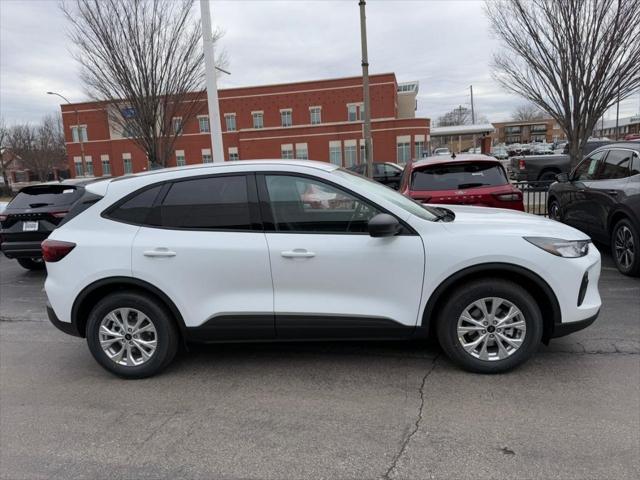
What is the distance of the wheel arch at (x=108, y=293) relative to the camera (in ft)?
12.6

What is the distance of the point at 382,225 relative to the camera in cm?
349

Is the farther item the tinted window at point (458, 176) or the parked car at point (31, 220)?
the parked car at point (31, 220)

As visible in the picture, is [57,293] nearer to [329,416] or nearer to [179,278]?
[179,278]

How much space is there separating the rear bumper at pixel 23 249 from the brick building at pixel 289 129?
33224 mm

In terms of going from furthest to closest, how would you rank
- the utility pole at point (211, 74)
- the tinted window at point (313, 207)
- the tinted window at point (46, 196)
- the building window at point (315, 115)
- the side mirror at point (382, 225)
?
the building window at point (315, 115), the utility pole at point (211, 74), the tinted window at point (46, 196), the tinted window at point (313, 207), the side mirror at point (382, 225)

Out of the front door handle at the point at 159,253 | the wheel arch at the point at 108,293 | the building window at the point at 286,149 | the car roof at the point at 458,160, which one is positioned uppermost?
the building window at the point at 286,149

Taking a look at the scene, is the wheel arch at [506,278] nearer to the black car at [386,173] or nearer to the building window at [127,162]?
the black car at [386,173]

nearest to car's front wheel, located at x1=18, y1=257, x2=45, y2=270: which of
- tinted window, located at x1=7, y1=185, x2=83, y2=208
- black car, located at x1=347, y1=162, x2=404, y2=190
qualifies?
tinted window, located at x1=7, y1=185, x2=83, y2=208

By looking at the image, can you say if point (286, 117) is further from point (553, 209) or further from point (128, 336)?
point (128, 336)

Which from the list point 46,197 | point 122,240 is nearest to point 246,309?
point 122,240

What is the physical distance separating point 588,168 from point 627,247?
1.68 m

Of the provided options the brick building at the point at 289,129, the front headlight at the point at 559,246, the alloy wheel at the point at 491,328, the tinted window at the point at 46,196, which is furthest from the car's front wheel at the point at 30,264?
the brick building at the point at 289,129

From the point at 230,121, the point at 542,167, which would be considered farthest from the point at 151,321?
the point at 230,121

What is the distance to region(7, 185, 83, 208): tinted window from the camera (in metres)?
7.73
